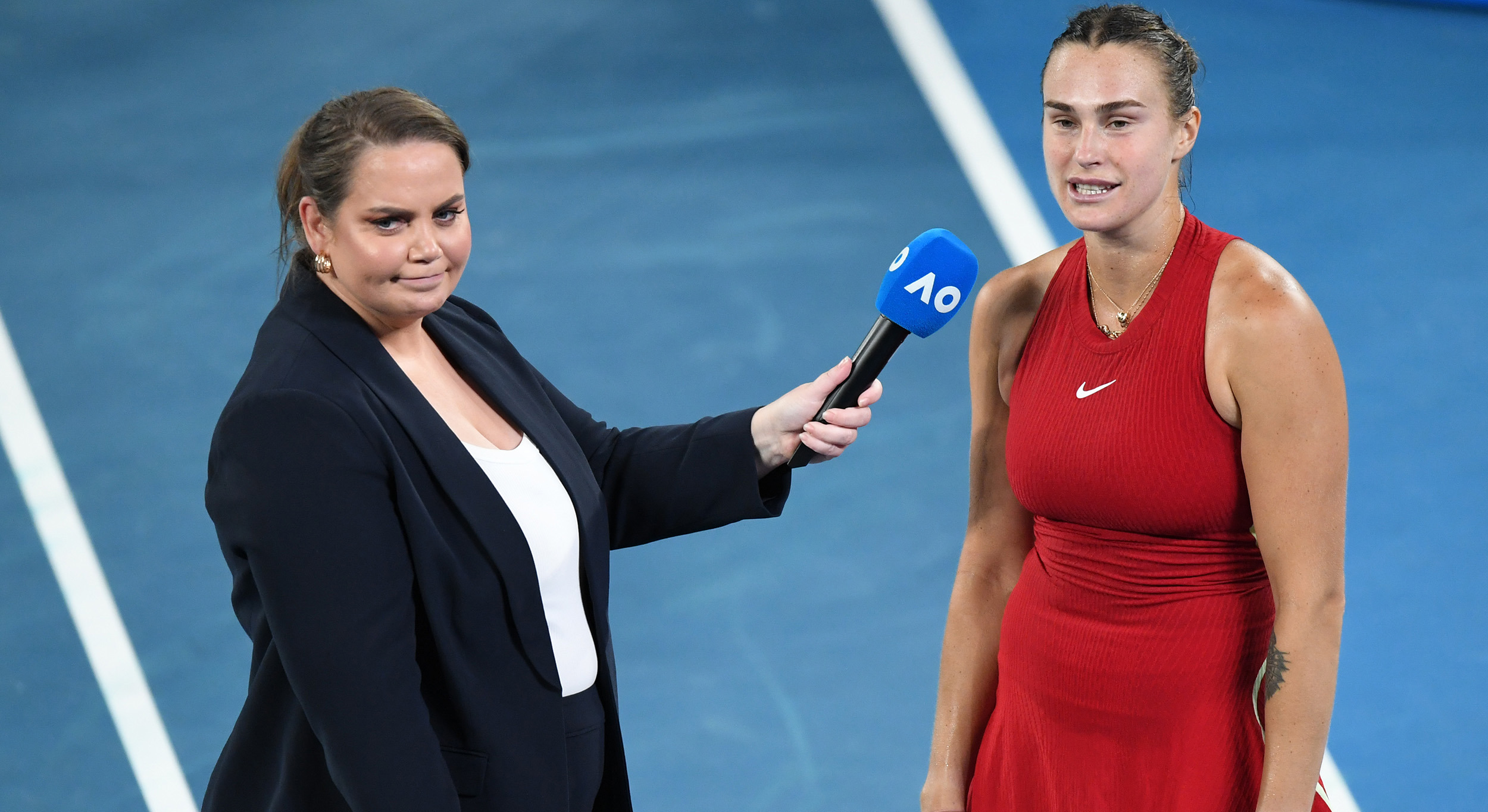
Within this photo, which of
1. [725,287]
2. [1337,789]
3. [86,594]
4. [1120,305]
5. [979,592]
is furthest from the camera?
[725,287]

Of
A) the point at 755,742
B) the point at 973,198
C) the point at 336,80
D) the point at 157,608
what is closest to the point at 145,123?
the point at 336,80

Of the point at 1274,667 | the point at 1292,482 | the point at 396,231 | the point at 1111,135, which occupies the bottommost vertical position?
the point at 1274,667

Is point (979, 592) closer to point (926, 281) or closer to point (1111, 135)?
point (926, 281)

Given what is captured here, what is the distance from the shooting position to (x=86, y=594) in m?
4.30

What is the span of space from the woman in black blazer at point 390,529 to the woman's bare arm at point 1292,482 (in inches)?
25.2

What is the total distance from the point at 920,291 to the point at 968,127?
3.91 metres

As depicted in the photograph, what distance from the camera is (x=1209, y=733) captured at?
7.56 ft

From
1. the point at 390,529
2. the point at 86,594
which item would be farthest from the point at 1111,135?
the point at 86,594

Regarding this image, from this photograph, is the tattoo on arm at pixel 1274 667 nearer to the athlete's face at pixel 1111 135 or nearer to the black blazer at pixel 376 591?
the athlete's face at pixel 1111 135

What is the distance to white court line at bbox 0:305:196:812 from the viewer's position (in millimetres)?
3854

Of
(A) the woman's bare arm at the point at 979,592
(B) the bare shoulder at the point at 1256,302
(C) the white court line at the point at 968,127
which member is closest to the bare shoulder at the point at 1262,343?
(B) the bare shoulder at the point at 1256,302

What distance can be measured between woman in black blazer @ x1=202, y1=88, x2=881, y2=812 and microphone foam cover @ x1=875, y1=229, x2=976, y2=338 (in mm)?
204

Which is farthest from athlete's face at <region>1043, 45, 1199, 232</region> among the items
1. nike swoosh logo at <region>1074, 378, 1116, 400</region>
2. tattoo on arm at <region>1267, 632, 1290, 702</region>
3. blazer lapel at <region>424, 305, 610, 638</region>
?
blazer lapel at <region>424, 305, 610, 638</region>

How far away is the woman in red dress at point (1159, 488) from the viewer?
2150 millimetres
